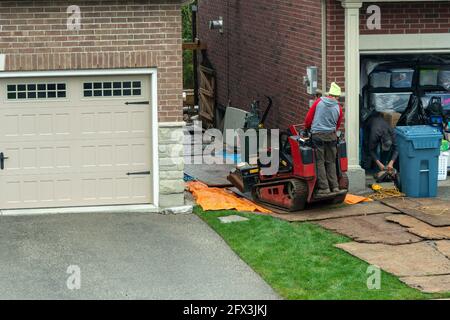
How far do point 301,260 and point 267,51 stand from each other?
31.4ft

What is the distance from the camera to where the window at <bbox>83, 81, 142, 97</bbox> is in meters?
16.9

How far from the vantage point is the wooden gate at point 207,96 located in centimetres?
2811

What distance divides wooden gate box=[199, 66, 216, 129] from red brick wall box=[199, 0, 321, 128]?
35cm

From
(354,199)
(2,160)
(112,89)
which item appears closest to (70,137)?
(112,89)

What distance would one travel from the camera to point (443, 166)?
19.0 metres

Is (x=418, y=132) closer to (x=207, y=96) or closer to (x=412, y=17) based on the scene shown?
(x=412, y=17)

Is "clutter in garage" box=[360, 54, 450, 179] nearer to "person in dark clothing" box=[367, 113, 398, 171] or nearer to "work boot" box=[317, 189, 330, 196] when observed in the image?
"person in dark clothing" box=[367, 113, 398, 171]

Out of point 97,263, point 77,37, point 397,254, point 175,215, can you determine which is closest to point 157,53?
point 77,37

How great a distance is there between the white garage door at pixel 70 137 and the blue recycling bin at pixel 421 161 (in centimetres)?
438

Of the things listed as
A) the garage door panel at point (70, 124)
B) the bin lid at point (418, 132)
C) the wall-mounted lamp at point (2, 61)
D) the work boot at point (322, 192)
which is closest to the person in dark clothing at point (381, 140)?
the bin lid at point (418, 132)

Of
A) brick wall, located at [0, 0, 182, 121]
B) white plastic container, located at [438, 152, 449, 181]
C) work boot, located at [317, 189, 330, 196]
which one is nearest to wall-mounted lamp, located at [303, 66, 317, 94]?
white plastic container, located at [438, 152, 449, 181]

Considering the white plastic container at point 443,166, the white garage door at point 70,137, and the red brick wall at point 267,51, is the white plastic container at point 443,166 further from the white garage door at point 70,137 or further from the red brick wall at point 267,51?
the white garage door at point 70,137

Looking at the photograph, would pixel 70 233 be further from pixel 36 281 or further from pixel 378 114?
pixel 378 114

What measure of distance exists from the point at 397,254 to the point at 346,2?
18.3ft
